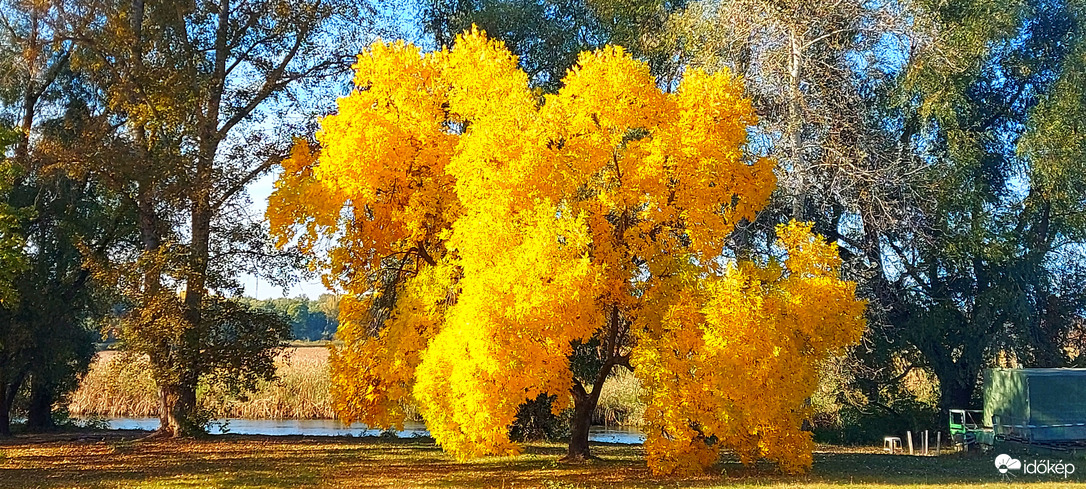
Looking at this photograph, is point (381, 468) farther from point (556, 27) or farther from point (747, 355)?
point (556, 27)

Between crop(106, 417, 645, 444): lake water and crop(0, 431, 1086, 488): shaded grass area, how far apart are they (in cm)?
554

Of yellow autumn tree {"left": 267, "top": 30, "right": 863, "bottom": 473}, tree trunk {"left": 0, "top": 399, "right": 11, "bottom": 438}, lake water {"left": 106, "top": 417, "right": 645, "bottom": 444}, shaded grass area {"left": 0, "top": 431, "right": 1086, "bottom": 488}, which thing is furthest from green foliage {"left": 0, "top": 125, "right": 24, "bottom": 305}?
lake water {"left": 106, "top": 417, "right": 645, "bottom": 444}

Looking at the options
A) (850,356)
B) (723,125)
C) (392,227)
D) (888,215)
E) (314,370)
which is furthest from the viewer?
(314,370)

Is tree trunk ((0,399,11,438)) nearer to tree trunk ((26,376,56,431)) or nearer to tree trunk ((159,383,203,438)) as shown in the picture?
tree trunk ((26,376,56,431))

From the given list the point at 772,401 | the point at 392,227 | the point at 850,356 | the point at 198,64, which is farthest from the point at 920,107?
the point at 198,64

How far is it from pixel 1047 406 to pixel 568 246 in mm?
12281

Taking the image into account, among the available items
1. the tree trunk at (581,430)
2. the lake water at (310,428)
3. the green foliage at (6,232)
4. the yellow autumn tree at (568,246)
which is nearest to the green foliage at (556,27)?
the yellow autumn tree at (568,246)

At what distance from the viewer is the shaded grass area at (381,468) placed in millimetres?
14352

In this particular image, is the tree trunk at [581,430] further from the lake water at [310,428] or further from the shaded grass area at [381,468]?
the lake water at [310,428]

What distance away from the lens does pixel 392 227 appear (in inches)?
699

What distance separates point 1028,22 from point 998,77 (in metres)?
1.60

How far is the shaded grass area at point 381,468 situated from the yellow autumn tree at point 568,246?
1.01m

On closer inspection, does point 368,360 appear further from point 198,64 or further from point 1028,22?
point 1028,22

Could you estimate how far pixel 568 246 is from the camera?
1359 centimetres
